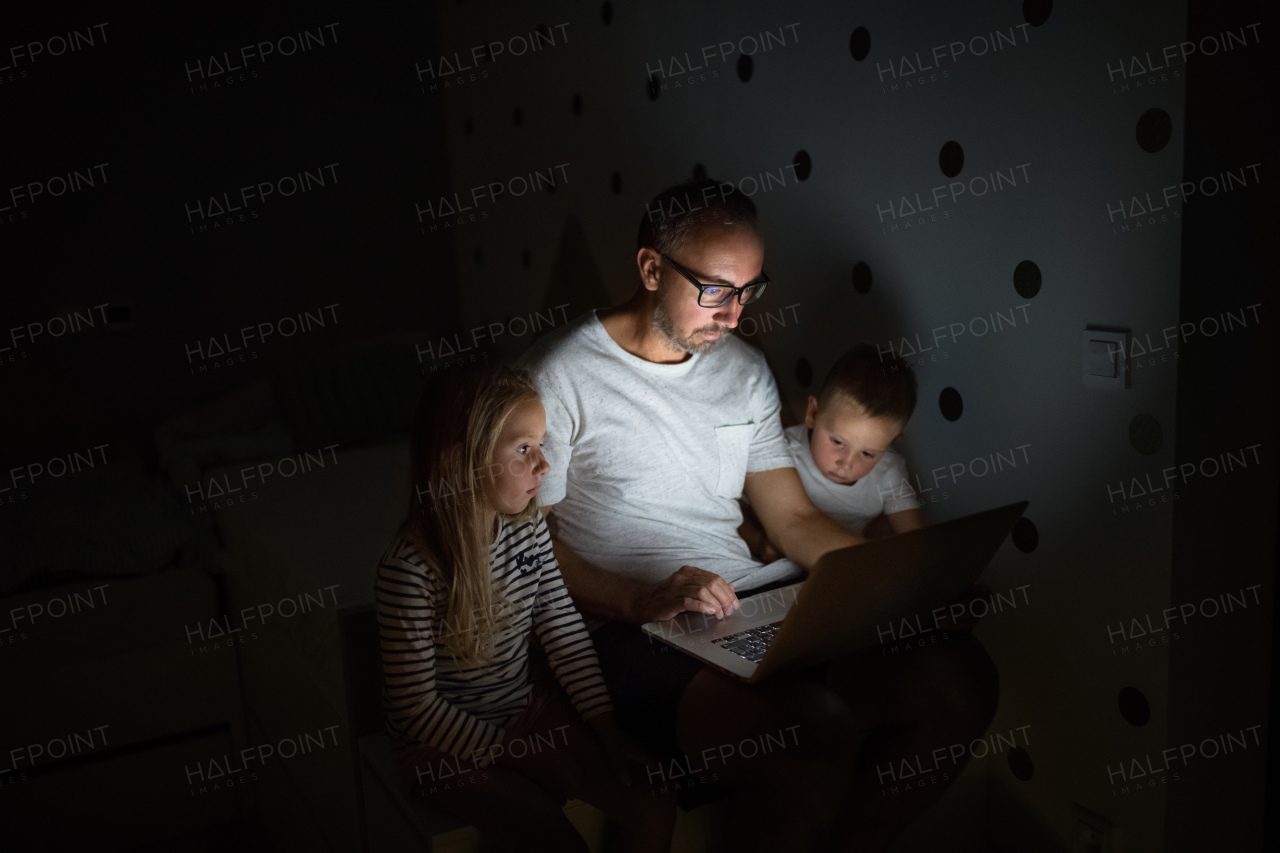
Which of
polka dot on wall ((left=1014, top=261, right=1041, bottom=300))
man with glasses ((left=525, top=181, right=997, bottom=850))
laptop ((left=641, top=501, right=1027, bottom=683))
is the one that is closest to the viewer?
laptop ((left=641, top=501, right=1027, bottom=683))

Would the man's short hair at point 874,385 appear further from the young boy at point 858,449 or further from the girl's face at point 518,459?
the girl's face at point 518,459

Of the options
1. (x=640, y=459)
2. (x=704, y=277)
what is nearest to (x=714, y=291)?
(x=704, y=277)

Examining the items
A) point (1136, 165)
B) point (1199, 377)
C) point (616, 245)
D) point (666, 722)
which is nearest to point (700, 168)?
point (616, 245)

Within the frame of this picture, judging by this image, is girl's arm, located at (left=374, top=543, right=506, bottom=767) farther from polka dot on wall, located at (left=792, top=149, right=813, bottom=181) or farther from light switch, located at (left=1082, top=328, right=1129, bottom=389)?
polka dot on wall, located at (left=792, top=149, right=813, bottom=181)

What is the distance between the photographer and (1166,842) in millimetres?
1420

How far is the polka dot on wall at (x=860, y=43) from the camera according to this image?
1.69m

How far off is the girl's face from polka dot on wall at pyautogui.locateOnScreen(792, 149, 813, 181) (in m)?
0.87

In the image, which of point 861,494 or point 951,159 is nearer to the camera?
point 951,159

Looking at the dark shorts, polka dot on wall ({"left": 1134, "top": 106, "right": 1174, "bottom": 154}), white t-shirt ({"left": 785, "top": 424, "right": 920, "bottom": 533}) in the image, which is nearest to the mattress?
the dark shorts

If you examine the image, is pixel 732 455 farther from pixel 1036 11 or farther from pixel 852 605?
pixel 1036 11

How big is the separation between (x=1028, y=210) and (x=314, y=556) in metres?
1.52

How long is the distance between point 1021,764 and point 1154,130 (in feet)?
3.41

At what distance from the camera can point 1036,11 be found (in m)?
1.42

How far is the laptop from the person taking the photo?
111 cm
